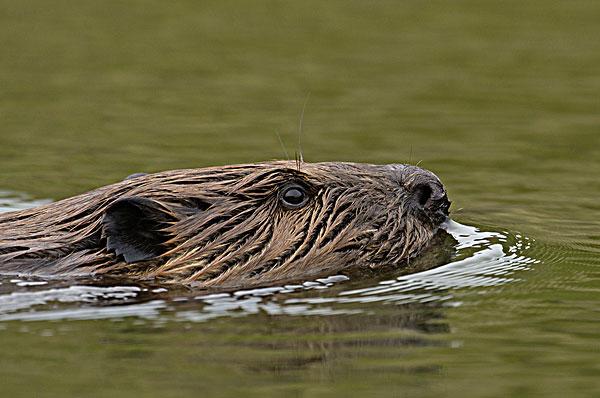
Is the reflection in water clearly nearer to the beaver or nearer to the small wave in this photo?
the small wave

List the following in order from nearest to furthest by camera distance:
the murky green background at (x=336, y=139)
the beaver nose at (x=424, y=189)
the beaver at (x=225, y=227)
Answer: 1. the murky green background at (x=336, y=139)
2. the beaver at (x=225, y=227)
3. the beaver nose at (x=424, y=189)

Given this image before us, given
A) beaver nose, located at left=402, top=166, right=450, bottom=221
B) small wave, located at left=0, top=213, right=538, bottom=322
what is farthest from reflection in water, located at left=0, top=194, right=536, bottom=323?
beaver nose, located at left=402, top=166, right=450, bottom=221

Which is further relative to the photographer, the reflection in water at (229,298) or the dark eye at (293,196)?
the dark eye at (293,196)

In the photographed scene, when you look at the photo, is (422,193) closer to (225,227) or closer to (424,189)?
(424,189)

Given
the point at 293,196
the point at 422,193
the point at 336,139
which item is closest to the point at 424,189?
the point at 422,193

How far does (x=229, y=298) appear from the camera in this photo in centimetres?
636

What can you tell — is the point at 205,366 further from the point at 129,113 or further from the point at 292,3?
the point at 292,3

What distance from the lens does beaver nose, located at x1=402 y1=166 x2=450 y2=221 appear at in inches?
277

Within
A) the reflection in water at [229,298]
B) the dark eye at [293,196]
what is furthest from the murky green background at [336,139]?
the dark eye at [293,196]

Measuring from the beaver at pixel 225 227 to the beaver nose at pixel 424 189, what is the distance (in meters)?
0.01

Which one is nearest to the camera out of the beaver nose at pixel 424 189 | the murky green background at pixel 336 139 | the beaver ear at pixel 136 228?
the murky green background at pixel 336 139

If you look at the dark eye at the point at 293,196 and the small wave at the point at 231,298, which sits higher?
the dark eye at the point at 293,196

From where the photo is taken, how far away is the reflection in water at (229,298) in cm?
616

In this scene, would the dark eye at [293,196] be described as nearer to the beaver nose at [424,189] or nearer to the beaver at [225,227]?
the beaver at [225,227]
